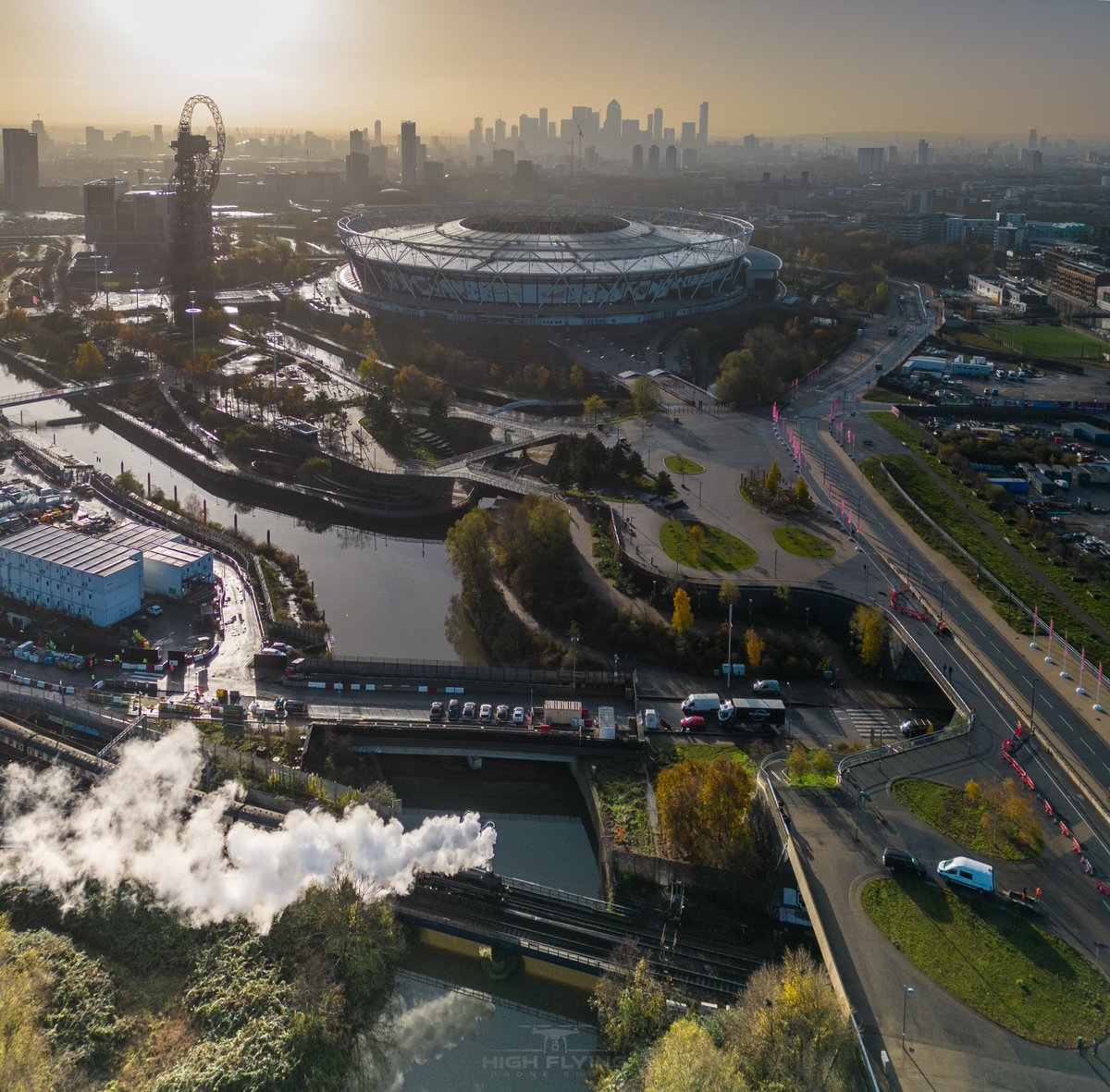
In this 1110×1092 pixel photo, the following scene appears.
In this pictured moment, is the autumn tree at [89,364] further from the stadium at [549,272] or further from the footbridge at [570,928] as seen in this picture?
the footbridge at [570,928]

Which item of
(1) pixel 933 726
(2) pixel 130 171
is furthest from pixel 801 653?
(2) pixel 130 171

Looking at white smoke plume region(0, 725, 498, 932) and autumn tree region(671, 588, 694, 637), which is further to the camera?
autumn tree region(671, 588, 694, 637)

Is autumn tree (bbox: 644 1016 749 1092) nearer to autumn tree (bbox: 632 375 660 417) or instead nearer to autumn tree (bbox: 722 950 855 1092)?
autumn tree (bbox: 722 950 855 1092)

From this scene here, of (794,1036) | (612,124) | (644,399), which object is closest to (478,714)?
(794,1036)

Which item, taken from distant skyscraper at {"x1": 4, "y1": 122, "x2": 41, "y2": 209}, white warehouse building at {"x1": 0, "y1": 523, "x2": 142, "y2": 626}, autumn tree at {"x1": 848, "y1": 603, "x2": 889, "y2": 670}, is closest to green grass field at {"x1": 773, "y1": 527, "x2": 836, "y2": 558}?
autumn tree at {"x1": 848, "y1": 603, "x2": 889, "y2": 670}

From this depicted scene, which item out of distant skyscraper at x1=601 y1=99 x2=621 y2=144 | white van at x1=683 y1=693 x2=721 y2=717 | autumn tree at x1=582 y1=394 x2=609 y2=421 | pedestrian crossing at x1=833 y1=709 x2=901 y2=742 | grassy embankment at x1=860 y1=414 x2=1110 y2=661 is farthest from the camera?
distant skyscraper at x1=601 y1=99 x2=621 y2=144

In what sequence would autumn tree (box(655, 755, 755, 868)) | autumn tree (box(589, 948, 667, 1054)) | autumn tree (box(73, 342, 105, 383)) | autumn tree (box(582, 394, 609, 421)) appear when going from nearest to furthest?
1. autumn tree (box(589, 948, 667, 1054))
2. autumn tree (box(655, 755, 755, 868))
3. autumn tree (box(582, 394, 609, 421))
4. autumn tree (box(73, 342, 105, 383))

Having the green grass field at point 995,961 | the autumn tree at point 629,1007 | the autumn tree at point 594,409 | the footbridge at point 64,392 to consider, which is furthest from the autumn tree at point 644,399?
the autumn tree at point 629,1007

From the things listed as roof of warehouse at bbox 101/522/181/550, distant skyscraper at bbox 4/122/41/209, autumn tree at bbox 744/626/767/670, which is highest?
distant skyscraper at bbox 4/122/41/209
